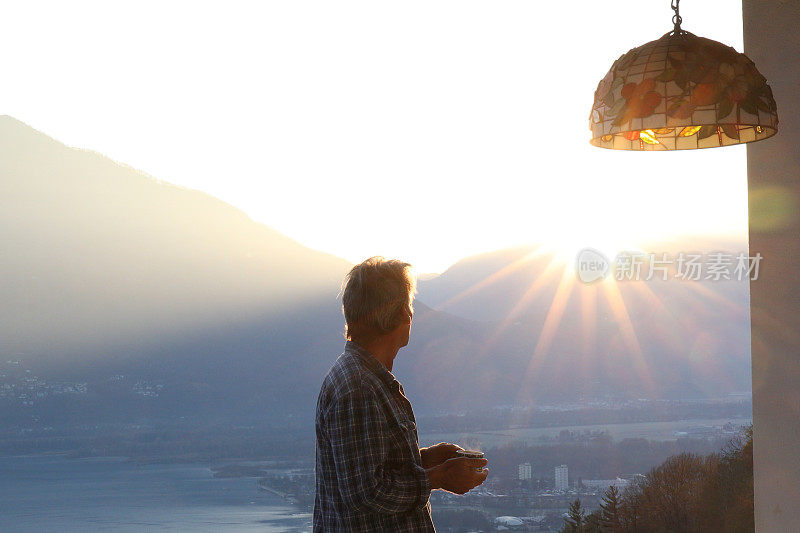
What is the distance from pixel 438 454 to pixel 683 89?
0.83 metres

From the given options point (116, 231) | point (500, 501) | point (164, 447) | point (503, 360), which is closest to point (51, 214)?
point (116, 231)

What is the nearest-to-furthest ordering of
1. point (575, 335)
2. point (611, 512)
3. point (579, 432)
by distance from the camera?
point (611, 512), point (579, 432), point (575, 335)

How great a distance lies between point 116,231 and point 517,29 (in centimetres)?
854

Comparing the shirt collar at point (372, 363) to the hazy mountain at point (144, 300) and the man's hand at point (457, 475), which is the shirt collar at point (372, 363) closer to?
the man's hand at point (457, 475)

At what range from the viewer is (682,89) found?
Answer: 132 centimetres

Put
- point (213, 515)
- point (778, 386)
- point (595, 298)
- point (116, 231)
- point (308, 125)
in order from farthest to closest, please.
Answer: point (116, 231) → point (595, 298) → point (213, 515) → point (308, 125) → point (778, 386)

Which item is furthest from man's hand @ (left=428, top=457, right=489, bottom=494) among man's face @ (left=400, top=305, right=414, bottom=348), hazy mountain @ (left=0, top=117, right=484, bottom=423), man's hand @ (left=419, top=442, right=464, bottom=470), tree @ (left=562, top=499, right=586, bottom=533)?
hazy mountain @ (left=0, top=117, right=484, bottom=423)

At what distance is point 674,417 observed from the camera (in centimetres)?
553

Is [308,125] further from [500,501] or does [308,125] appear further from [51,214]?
[51,214]

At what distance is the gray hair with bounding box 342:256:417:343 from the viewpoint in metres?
1.45

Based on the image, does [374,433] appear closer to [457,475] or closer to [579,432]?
[457,475]

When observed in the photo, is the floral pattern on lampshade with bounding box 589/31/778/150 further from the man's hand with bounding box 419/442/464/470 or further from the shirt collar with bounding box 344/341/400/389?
the man's hand with bounding box 419/442/464/470

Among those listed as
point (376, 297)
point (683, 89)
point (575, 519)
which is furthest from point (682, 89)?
point (575, 519)

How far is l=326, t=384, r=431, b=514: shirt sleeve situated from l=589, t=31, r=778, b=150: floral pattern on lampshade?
2.10ft
